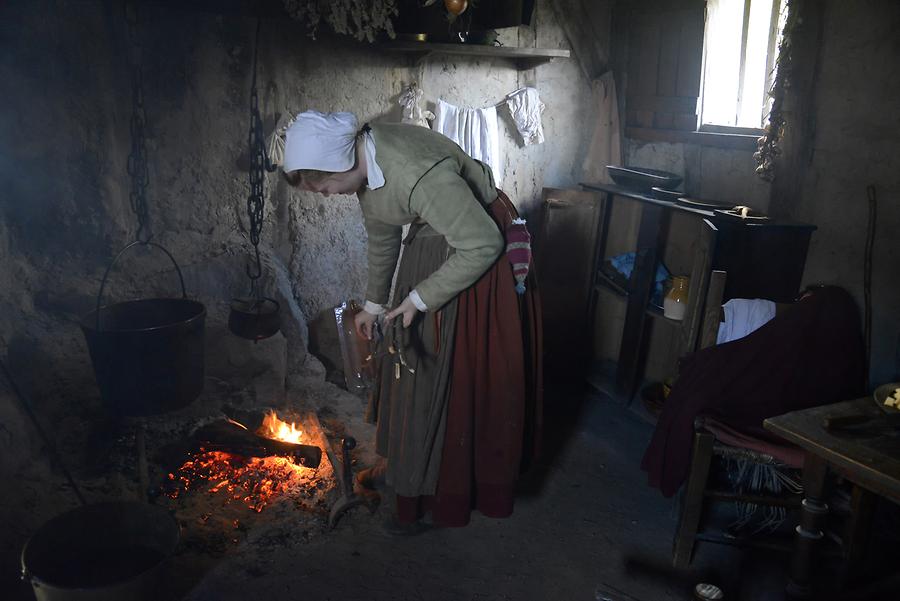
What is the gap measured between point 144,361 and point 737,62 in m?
3.55

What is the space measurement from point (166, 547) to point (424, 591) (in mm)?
989

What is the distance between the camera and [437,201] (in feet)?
6.88

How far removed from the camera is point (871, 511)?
2191mm

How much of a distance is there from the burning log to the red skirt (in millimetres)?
831

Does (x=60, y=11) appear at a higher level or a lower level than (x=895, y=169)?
higher

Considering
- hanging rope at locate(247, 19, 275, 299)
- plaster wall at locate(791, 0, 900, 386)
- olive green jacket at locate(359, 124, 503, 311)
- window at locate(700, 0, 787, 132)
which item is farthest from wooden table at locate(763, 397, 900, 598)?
hanging rope at locate(247, 19, 275, 299)

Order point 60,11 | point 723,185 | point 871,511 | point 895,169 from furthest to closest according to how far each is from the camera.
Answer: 1. point 723,185
2. point 60,11
3. point 895,169
4. point 871,511

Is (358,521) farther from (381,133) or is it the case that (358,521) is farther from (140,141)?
(140,141)

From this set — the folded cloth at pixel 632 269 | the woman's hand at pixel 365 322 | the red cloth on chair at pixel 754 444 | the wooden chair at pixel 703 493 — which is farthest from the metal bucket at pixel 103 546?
the folded cloth at pixel 632 269

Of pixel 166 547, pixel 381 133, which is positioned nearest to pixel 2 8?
pixel 381 133

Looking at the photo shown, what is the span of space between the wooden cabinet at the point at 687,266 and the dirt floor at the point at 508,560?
90 centimetres

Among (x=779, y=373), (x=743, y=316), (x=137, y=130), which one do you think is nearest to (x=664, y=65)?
(x=743, y=316)

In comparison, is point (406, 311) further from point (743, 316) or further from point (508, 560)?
point (743, 316)

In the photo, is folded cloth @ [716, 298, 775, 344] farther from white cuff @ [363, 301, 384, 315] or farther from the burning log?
the burning log
